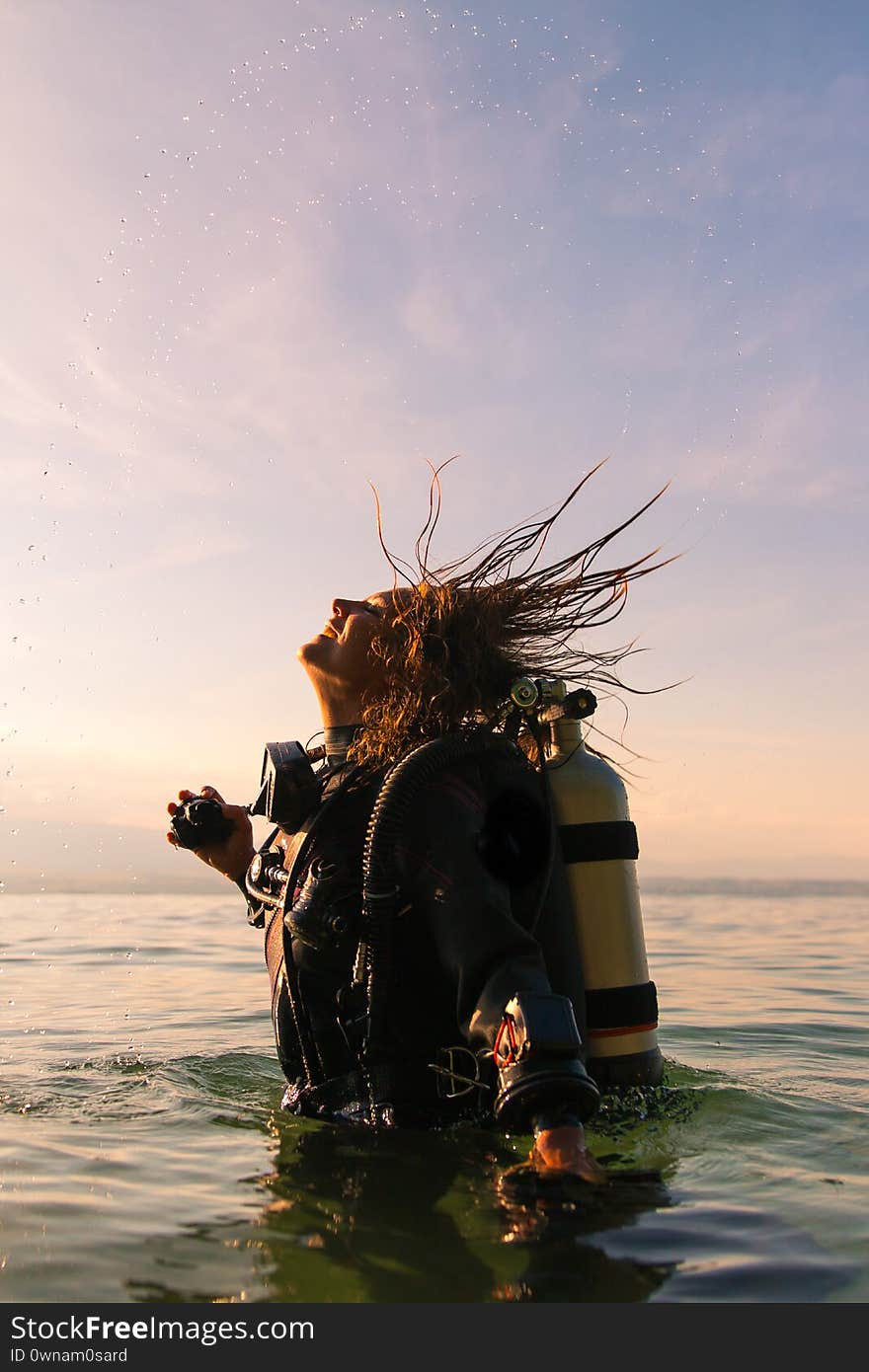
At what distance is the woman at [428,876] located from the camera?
3.39 metres

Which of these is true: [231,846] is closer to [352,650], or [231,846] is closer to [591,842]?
[352,650]

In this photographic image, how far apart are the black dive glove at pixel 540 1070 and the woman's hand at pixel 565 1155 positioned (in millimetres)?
29

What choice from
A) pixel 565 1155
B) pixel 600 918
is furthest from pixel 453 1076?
pixel 600 918

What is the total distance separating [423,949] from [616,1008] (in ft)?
2.84

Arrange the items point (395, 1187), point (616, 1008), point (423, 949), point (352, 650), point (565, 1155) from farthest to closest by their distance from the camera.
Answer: point (352, 650), point (616, 1008), point (423, 949), point (395, 1187), point (565, 1155)

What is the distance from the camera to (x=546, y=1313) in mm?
2561

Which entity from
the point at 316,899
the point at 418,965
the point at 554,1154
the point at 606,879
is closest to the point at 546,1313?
the point at 554,1154

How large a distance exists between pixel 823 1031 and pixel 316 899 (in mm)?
5488

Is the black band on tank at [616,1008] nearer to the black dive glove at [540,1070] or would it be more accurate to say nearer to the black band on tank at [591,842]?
the black band on tank at [591,842]

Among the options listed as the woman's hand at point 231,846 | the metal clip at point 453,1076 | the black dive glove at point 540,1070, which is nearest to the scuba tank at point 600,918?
the metal clip at point 453,1076
